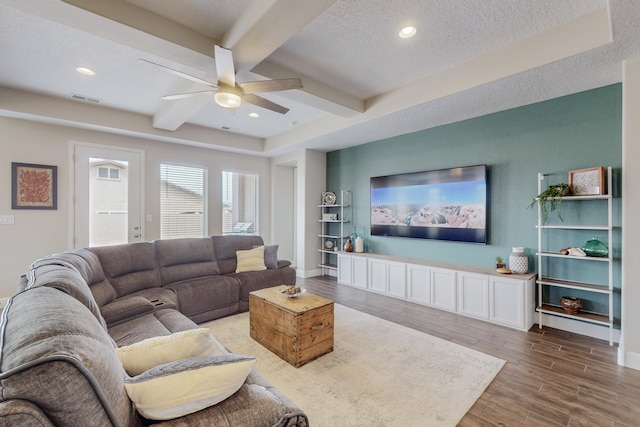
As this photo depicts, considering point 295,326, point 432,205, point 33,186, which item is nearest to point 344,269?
point 432,205

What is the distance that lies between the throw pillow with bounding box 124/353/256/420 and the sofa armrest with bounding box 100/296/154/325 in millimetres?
1654

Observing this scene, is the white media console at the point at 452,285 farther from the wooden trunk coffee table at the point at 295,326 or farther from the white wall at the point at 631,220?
the wooden trunk coffee table at the point at 295,326

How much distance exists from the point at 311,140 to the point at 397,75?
7.18 ft

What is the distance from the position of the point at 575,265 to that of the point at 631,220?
2.89 feet

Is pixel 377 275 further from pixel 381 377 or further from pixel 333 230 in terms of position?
pixel 381 377

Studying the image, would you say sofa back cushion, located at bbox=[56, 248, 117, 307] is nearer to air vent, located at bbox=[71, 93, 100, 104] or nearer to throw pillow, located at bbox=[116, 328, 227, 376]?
throw pillow, located at bbox=[116, 328, 227, 376]

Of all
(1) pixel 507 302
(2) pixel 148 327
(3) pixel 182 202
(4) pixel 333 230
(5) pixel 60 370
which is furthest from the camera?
(4) pixel 333 230

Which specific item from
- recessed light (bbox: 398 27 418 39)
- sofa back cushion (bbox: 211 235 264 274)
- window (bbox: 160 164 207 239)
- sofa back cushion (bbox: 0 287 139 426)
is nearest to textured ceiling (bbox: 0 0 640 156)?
recessed light (bbox: 398 27 418 39)

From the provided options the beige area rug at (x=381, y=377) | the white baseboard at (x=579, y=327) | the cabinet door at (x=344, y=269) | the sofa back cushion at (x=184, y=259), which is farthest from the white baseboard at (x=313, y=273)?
the white baseboard at (x=579, y=327)

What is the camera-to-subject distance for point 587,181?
118 inches

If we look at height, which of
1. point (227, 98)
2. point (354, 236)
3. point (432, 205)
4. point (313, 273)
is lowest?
point (313, 273)

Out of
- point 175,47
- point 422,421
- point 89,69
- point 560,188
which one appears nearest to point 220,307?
point 422,421

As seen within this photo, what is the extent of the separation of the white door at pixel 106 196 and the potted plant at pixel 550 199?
5878mm

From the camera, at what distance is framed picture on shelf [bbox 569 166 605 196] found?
289cm
